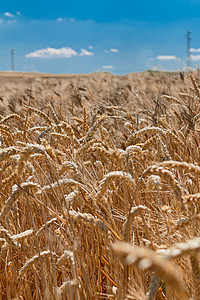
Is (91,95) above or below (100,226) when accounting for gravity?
above

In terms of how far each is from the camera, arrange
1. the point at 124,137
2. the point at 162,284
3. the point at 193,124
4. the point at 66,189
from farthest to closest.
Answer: the point at 124,137
the point at 193,124
the point at 66,189
the point at 162,284

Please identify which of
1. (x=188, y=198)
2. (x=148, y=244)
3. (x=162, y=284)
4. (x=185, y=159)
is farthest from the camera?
(x=185, y=159)

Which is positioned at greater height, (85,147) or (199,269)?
(85,147)

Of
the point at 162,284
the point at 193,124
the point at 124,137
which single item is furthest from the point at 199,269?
the point at 124,137

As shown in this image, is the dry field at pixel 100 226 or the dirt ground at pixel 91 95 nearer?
the dry field at pixel 100 226

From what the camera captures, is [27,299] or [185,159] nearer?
[27,299]

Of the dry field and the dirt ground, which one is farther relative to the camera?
the dirt ground

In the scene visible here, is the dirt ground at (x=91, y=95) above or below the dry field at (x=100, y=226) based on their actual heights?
above

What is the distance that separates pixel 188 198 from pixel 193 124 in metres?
1.45

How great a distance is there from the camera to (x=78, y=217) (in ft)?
2.56

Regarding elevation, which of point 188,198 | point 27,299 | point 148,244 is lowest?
point 27,299

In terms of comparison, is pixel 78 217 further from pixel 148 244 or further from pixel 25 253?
pixel 25 253

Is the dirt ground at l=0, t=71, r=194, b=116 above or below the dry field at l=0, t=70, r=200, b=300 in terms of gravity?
above

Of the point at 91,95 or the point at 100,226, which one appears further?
the point at 91,95
